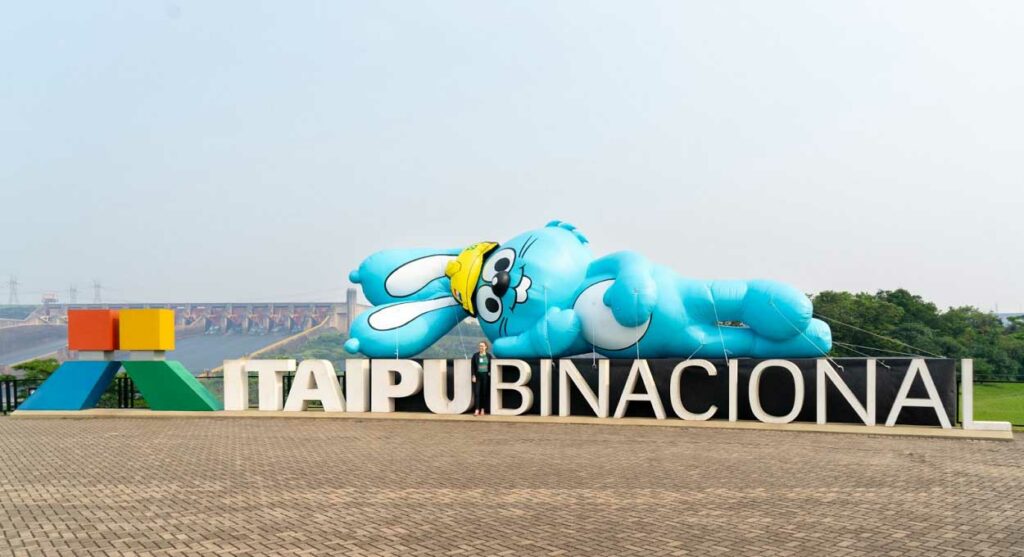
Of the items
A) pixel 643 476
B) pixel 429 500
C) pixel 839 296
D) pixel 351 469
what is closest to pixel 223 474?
pixel 351 469

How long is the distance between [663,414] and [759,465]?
512 cm

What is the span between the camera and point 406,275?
18469 mm

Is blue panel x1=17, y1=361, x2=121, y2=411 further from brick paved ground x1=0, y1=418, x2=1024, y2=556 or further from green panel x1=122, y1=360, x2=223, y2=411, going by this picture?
brick paved ground x1=0, y1=418, x2=1024, y2=556

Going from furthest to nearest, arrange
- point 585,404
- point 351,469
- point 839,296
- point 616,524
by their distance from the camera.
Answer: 1. point 839,296
2. point 585,404
3. point 351,469
4. point 616,524

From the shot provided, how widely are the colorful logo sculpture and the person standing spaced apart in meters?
6.26

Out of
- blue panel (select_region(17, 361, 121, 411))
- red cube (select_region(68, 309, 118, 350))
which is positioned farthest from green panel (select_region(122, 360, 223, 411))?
blue panel (select_region(17, 361, 121, 411))

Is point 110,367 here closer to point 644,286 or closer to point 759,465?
point 644,286

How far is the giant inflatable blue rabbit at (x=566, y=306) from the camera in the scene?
1487 centimetres

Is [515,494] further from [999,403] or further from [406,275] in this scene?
[999,403]

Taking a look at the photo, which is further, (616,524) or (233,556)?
(616,524)

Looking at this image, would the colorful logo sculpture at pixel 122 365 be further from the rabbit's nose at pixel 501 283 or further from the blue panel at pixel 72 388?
the rabbit's nose at pixel 501 283

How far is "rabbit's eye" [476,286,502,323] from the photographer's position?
664 inches

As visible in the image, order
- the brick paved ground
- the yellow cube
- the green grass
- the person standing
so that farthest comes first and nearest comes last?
the green grass < the yellow cube < the person standing < the brick paved ground

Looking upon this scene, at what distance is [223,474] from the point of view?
970 centimetres
